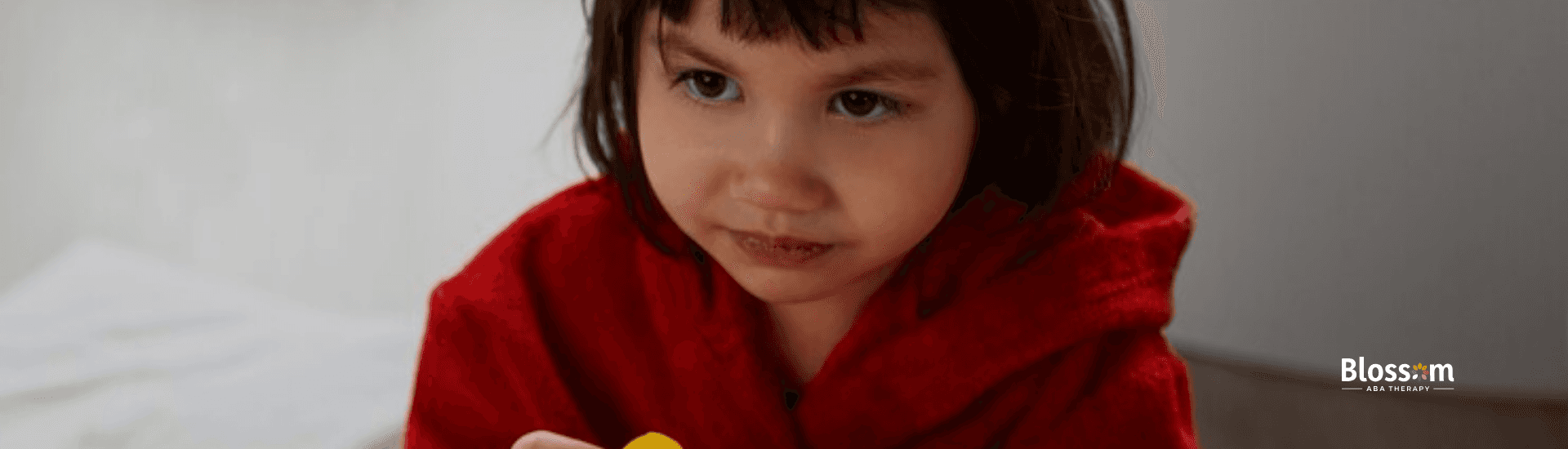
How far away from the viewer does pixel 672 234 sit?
0.59 m

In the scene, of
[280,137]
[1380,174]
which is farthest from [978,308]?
[280,137]

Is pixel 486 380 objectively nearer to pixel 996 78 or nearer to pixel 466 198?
pixel 996 78

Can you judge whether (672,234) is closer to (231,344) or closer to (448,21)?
(231,344)

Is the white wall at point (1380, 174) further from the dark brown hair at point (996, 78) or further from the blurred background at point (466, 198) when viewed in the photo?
the dark brown hair at point (996, 78)

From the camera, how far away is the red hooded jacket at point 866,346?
1.80ft

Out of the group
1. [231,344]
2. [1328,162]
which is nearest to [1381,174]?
[1328,162]

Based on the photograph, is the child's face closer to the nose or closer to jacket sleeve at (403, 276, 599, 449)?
the nose

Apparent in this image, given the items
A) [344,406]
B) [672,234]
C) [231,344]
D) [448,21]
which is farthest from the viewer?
[448,21]

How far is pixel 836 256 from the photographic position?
0.47 metres

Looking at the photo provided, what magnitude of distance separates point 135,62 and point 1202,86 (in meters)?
1.11

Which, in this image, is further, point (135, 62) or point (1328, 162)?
point (135, 62)

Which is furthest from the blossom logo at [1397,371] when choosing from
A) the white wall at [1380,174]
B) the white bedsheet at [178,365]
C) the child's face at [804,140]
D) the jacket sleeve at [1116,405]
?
the white bedsheet at [178,365]

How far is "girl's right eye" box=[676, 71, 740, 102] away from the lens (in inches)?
17.6

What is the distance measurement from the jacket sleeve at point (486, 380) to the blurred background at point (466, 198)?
237 mm
